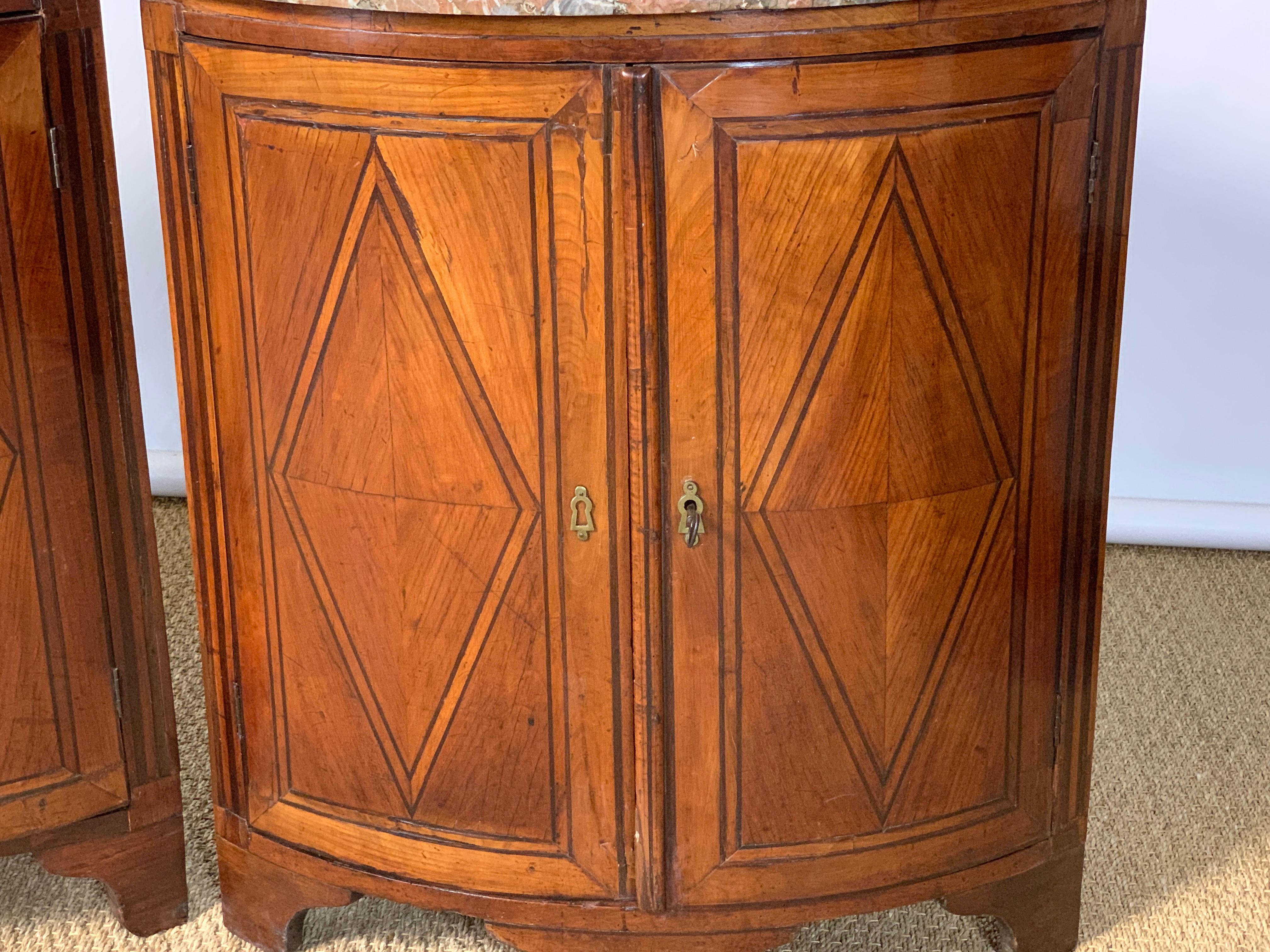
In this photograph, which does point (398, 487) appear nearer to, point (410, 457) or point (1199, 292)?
point (410, 457)

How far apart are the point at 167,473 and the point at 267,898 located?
4.21 ft

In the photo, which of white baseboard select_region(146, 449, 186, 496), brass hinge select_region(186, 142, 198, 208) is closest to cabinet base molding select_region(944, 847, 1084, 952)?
brass hinge select_region(186, 142, 198, 208)

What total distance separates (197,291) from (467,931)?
30.7 inches

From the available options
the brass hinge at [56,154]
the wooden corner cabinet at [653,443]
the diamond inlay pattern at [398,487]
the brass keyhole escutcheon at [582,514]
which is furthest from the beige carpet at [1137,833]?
the brass hinge at [56,154]

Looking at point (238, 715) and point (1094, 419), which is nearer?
point (1094, 419)

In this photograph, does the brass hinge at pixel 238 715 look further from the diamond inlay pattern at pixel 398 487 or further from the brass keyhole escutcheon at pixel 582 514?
the brass keyhole escutcheon at pixel 582 514

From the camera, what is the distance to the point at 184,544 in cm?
268

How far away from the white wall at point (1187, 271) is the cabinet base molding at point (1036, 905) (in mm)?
1065

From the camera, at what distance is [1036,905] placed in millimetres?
1686

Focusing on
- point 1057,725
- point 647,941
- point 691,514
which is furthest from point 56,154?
point 1057,725

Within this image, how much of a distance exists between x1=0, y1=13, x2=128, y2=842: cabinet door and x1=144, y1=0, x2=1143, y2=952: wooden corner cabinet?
13cm

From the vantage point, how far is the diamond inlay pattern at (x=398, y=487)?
4.65ft

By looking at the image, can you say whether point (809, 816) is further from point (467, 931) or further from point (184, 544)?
point (184, 544)

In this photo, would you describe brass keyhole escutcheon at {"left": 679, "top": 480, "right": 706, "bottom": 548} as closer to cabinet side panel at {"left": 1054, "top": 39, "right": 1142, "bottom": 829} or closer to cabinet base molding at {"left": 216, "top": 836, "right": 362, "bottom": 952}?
cabinet side panel at {"left": 1054, "top": 39, "right": 1142, "bottom": 829}
